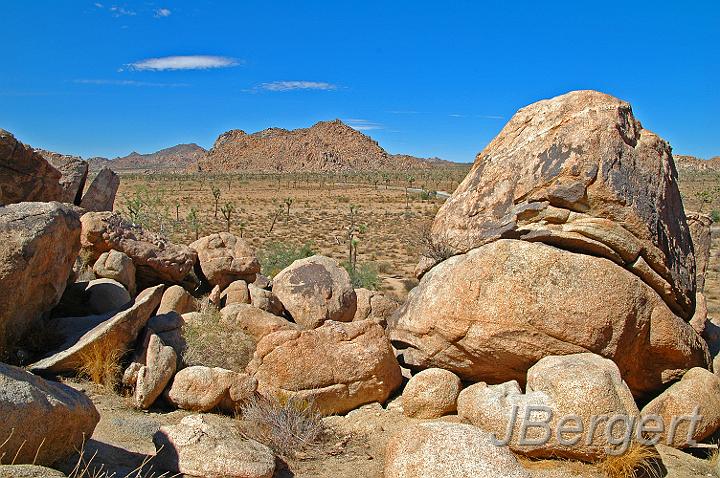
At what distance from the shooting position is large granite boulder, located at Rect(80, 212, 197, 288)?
10.3m

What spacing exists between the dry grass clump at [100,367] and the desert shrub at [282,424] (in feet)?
5.47

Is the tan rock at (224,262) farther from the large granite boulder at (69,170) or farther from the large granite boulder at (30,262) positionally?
the large granite boulder at (69,170)

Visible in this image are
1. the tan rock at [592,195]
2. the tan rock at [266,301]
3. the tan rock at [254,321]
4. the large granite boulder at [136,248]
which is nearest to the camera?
the tan rock at [592,195]

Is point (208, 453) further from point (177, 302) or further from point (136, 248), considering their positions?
point (136, 248)

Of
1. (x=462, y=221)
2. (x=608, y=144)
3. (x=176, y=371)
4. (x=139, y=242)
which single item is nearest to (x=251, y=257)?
(x=139, y=242)

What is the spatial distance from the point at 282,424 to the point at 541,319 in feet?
10.7

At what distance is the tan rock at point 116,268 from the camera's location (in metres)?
9.89

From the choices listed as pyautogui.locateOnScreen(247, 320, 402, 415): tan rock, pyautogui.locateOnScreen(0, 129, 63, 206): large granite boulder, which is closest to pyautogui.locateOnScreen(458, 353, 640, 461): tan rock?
pyautogui.locateOnScreen(247, 320, 402, 415): tan rock

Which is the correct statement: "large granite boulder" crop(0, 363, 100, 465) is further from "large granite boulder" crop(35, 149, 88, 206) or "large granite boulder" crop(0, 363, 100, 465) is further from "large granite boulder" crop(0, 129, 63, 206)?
"large granite boulder" crop(35, 149, 88, 206)

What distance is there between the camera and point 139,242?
10477mm

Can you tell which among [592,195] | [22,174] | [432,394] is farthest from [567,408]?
[22,174]

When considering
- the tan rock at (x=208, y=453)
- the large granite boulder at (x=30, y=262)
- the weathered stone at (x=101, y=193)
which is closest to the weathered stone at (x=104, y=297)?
the large granite boulder at (x=30, y=262)

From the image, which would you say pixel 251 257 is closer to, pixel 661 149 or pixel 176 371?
pixel 176 371

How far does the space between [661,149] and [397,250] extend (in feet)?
83.2
